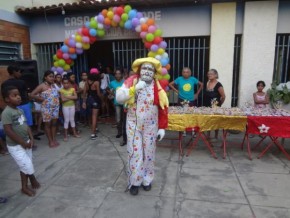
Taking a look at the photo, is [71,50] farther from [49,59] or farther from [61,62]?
[49,59]

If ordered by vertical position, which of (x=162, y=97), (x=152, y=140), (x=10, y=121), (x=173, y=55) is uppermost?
(x=173, y=55)

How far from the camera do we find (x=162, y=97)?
3.40 metres

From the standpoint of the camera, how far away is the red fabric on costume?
445 centimetres

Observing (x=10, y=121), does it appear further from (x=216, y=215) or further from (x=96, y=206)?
(x=216, y=215)

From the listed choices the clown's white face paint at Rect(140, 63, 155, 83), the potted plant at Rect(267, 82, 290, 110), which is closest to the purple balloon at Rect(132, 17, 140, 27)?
the clown's white face paint at Rect(140, 63, 155, 83)

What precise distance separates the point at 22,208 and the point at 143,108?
6.61 ft

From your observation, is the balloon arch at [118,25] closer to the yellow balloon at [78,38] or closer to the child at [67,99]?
the yellow balloon at [78,38]

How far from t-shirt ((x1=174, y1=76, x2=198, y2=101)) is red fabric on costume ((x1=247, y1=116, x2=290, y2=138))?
1.73 metres

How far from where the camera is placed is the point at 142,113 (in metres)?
3.28

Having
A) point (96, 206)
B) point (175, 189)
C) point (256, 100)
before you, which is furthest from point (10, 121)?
point (256, 100)

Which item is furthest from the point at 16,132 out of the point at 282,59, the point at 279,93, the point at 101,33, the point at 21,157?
the point at 282,59

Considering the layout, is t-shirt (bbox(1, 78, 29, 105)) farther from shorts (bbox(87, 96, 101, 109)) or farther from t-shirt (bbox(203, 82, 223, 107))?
t-shirt (bbox(203, 82, 223, 107))

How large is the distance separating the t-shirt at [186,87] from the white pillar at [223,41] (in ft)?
4.25

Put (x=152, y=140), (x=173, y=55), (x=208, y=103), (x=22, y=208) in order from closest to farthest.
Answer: (x=22, y=208)
(x=152, y=140)
(x=208, y=103)
(x=173, y=55)
